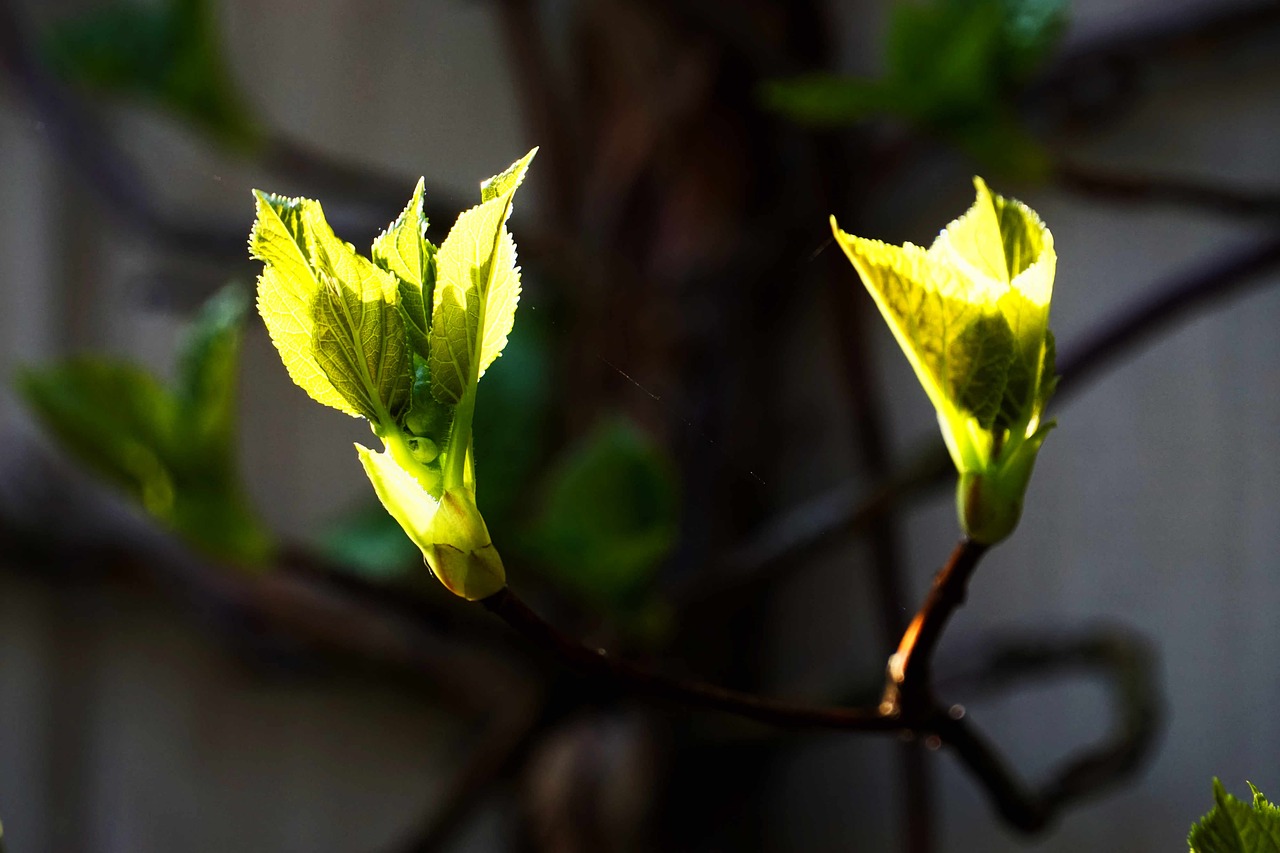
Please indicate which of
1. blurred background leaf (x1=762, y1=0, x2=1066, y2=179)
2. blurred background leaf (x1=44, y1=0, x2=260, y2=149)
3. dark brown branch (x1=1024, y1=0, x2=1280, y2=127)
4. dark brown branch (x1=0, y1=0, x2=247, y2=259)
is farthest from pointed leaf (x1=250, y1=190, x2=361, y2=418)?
dark brown branch (x1=0, y1=0, x2=247, y2=259)

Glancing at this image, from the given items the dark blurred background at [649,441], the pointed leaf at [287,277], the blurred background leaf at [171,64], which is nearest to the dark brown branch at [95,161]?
the dark blurred background at [649,441]

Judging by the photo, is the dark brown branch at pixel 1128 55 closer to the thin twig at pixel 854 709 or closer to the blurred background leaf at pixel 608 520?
the blurred background leaf at pixel 608 520

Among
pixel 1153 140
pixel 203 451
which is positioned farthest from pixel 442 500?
pixel 1153 140

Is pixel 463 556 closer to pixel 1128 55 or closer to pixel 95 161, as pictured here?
pixel 1128 55

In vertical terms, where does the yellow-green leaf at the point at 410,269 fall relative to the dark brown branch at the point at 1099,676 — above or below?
above

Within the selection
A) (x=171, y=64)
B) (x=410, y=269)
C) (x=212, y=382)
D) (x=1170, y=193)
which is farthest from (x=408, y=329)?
(x=171, y=64)

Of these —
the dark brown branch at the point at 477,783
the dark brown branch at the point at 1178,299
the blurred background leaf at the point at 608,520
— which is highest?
the dark brown branch at the point at 1178,299

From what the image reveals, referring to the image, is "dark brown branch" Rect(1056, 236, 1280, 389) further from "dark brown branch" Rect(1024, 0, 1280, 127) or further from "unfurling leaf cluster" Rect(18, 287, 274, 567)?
"unfurling leaf cluster" Rect(18, 287, 274, 567)
